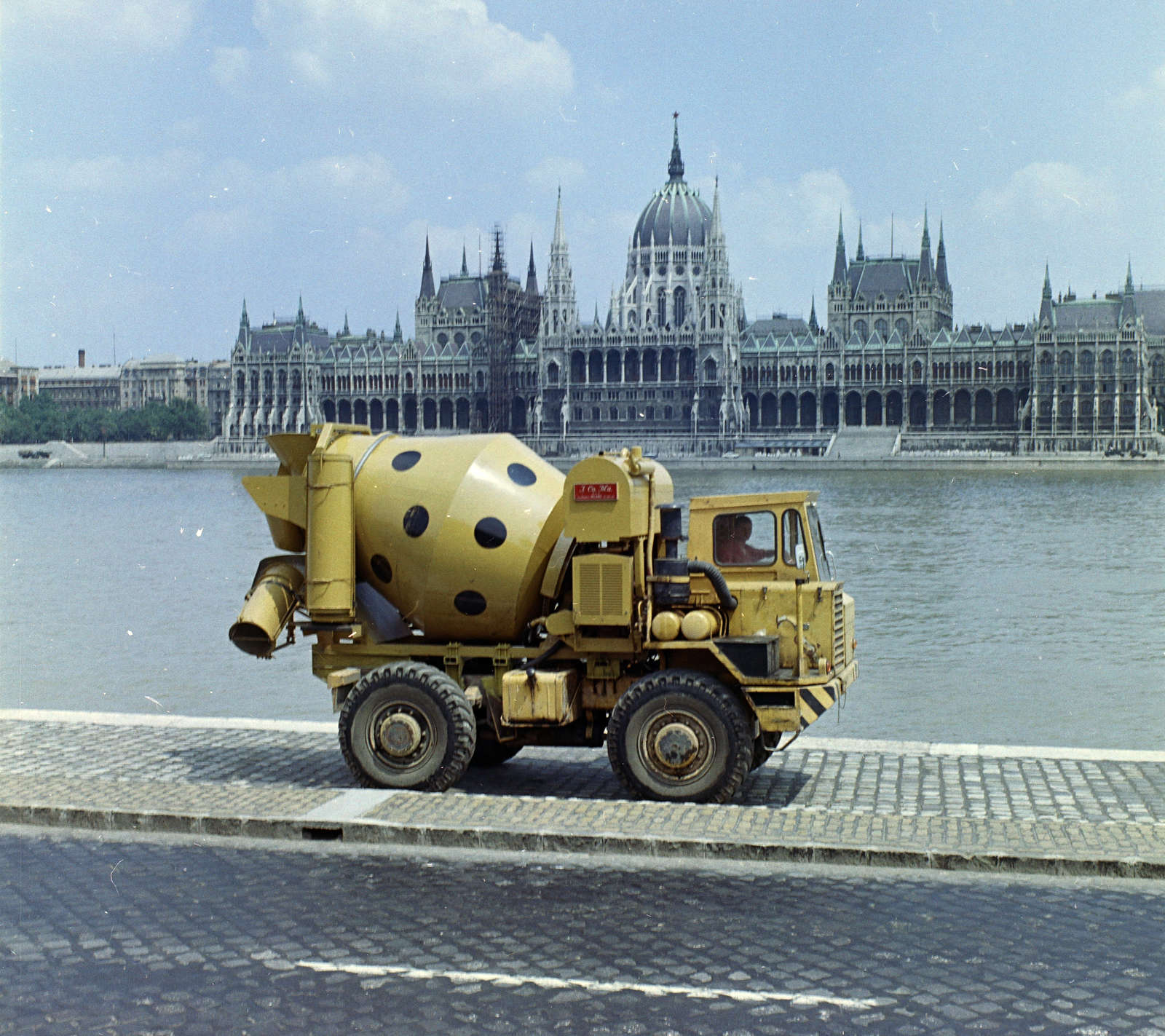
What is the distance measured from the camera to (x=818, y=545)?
9977 millimetres

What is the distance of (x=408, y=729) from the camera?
32.3ft

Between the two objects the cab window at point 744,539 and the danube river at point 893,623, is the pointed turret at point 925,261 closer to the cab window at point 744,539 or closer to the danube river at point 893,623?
the danube river at point 893,623

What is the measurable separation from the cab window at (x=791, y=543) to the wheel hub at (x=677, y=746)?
4.58ft

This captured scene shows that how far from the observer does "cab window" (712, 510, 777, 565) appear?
32.7 feet

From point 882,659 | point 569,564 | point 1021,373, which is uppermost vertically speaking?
point 1021,373

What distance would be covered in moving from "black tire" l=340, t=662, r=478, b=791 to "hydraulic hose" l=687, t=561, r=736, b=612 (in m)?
1.81

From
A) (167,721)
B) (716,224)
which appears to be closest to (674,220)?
(716,224)

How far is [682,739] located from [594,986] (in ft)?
11.2

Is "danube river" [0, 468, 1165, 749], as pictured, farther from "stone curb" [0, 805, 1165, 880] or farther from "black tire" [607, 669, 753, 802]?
"stone curb" [0, 805, 1165, 880]

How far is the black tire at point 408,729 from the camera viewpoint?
9.80 metres

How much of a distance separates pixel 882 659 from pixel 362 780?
1036 centimetres

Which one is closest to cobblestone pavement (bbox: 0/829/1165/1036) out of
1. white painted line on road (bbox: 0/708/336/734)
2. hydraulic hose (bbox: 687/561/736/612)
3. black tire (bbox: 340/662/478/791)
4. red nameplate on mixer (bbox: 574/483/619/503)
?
black tire (bbox: 340/662/478/791)

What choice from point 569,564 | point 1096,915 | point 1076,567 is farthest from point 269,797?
point 1076,567

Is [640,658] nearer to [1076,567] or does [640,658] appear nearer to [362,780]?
[362,780]
